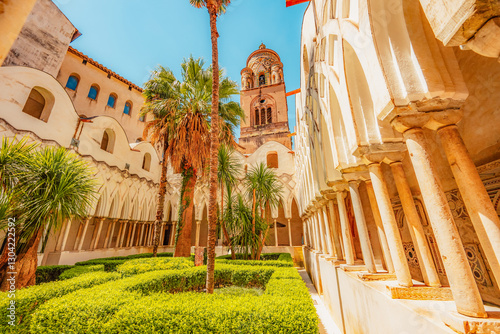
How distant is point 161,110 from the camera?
10781mm

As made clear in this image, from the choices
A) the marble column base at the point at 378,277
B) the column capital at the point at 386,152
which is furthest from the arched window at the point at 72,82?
the marble column base at the point at 378,277

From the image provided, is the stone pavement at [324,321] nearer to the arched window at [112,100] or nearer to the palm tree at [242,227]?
the palm tree at [242,227]

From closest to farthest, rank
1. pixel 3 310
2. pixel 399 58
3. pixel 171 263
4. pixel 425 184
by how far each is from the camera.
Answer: pixel 425 184
pixel 399 58
pixel 3 310
pixel 171 263

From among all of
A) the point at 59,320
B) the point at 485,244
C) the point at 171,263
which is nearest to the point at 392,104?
the point at 485,244

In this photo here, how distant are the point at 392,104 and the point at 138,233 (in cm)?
1767

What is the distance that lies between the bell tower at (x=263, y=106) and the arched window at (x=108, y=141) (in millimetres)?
12697

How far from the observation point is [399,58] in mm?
2129

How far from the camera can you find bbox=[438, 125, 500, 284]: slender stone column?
5.07 feet

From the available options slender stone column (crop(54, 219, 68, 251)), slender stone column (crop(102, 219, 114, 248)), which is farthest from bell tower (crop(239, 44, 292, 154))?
slender stone column (crop(54, 219, 68, 251))

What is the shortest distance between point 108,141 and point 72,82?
800 centimetres

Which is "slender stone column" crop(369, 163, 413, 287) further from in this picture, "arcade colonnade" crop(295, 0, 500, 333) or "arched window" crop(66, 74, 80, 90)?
"arched window" crop(66, 74, 80, 90)

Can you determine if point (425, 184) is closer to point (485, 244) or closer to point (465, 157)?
point (465, 157)

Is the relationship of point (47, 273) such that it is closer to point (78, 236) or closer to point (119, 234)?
point (78, 236)

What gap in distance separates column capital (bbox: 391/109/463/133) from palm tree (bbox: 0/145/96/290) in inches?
308
